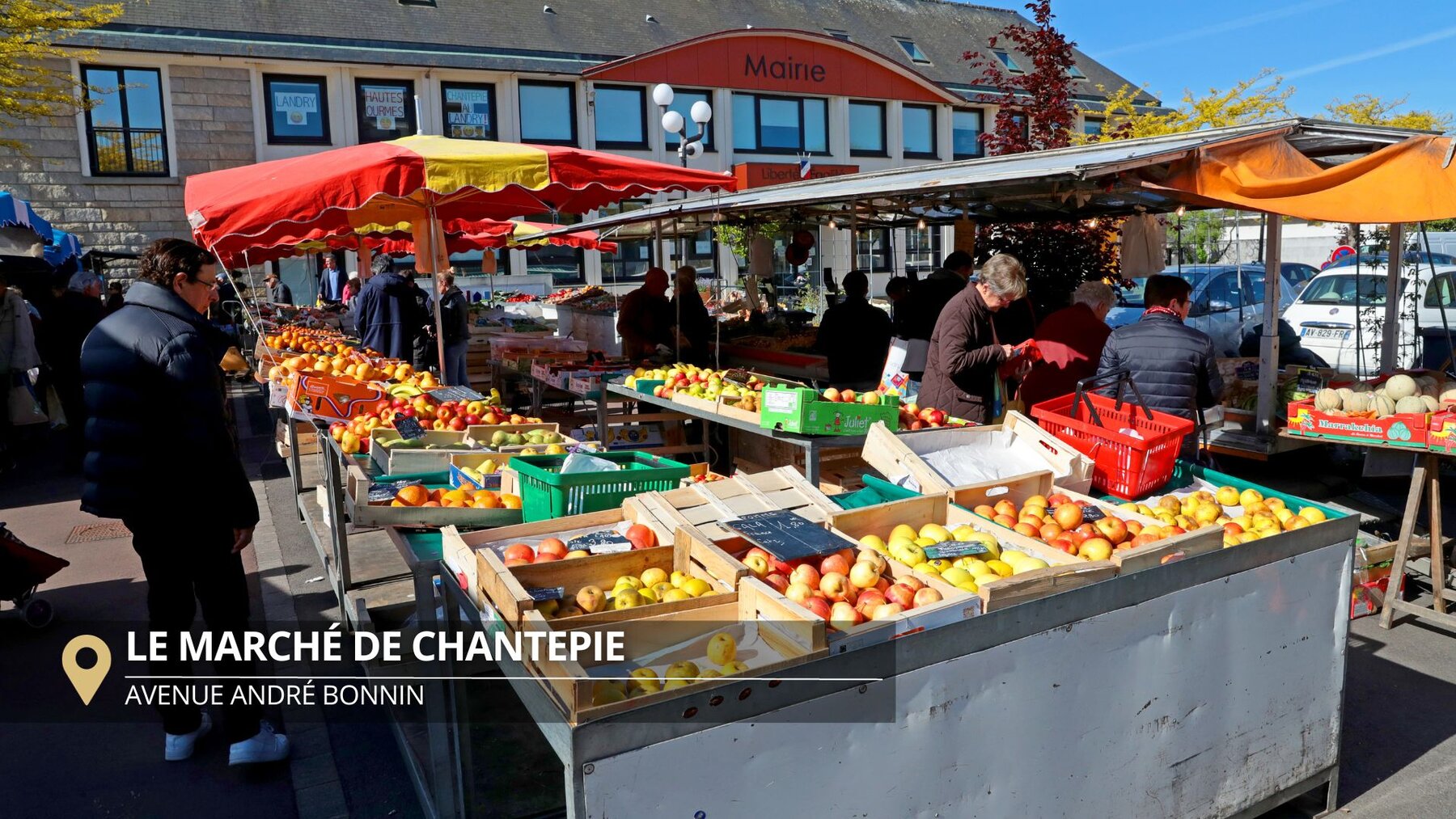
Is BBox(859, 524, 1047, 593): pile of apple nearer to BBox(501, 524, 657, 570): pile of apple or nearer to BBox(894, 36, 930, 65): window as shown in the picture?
BBox(501, 524, 657, 570): pile of apple

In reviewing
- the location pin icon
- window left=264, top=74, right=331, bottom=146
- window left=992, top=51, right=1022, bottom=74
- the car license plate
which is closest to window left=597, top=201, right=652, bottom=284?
window left=264, top=74, right=331, bottom=146

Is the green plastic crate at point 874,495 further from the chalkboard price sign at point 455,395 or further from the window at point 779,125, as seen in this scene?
the window at point 779,125

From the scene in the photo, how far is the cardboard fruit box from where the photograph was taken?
507 centimetres

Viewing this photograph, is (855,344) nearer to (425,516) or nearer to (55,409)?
(425,516)

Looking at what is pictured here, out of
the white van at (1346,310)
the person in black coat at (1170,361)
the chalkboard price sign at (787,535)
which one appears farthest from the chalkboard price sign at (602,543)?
the white van at (1346,310)

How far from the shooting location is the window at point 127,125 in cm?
2222

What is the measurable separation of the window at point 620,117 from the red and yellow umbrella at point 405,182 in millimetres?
20372

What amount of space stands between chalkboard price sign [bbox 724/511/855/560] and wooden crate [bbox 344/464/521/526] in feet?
3.30

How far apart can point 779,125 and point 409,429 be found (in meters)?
26.1

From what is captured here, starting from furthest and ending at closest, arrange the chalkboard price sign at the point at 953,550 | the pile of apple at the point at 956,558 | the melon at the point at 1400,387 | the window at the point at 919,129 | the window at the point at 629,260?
the window at the point at 919,129
the window at the point at 629,260
the melon at the point at 1400,387
the chalkboard price sign at the point at 953,550
the pile of apple at the point at 956,558

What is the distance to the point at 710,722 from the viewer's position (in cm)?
233

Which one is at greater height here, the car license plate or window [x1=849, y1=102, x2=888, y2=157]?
window [x1=849, y1=102, x2=888, y2=157]

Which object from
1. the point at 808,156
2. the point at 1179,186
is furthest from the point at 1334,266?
the point at 808,156

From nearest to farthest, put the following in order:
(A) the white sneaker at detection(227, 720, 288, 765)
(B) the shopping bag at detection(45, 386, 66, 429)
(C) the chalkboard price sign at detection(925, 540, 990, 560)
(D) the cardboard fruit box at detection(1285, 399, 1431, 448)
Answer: (C) the chalkboard price sign at detection(925, 540, 990, 560)
(A) the white sneaker at detection(227, 720, 288, 765)
(D) the cardboard fruit box at detection(1285, 399, 1431, 448)
(B) the shopping bag at detection(45, 386, 66, 429)
